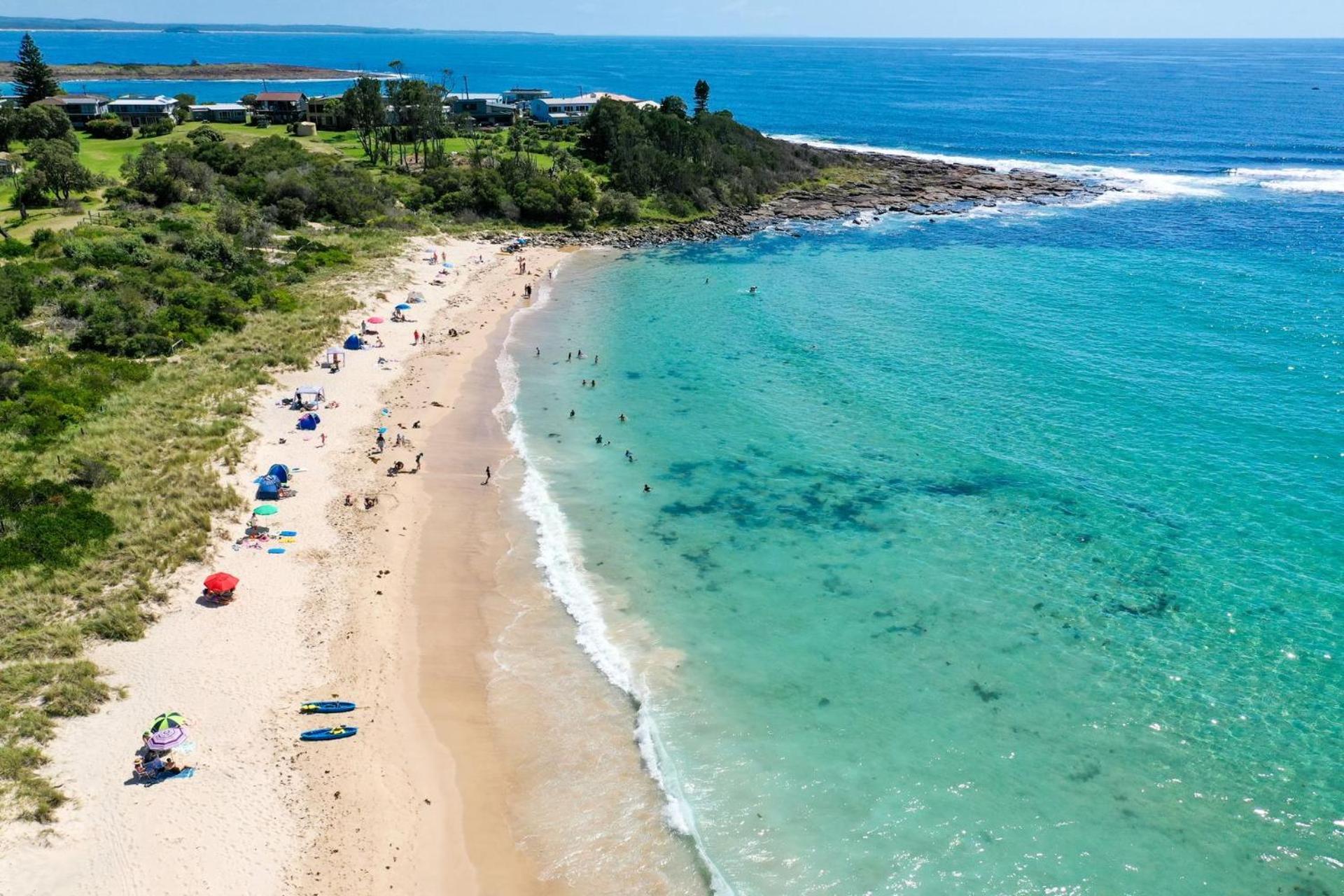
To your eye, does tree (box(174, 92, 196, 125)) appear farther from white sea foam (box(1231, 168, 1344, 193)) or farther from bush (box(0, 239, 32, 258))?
white sea foam (box(1231, 168, 1344, 193))

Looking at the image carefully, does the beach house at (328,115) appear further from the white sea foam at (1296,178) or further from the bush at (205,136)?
the white sea foam at (1296,178)

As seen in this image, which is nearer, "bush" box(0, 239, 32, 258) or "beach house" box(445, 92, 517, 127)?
"bush" box(0, 239, 32, 258)

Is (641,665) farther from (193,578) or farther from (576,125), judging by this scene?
(576,125)

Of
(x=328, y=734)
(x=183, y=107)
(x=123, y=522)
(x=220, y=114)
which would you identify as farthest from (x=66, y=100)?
(x=328, y=734)

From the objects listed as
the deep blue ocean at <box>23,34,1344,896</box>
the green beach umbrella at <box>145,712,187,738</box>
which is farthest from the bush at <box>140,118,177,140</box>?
the green beach umbrella at <box>145,712,187,738</box>

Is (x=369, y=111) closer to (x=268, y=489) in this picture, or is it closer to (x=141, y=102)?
(x=141, y=102)

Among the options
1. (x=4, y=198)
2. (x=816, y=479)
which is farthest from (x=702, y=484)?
(x=4, y=198)
